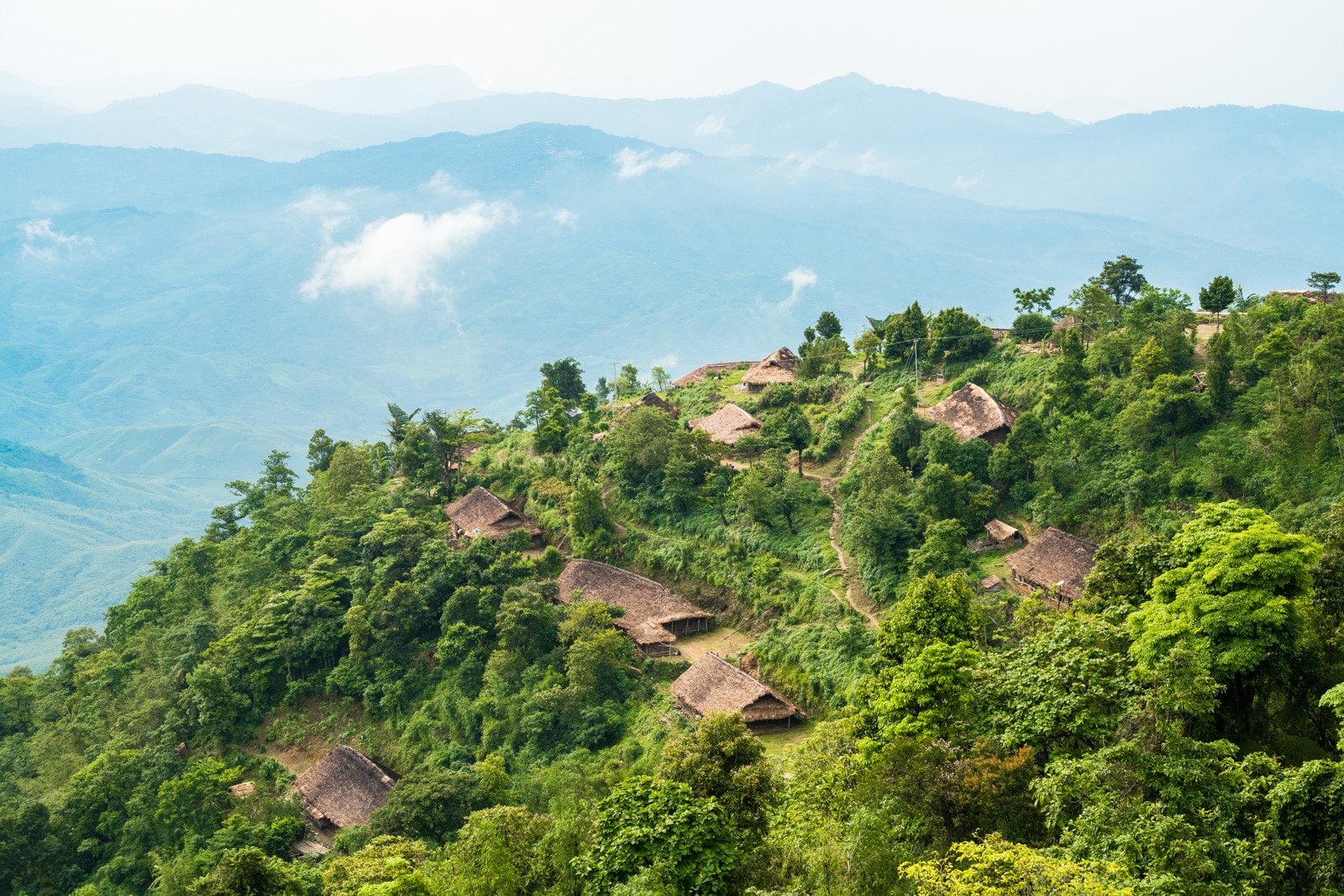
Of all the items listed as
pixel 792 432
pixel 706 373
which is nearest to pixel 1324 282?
pixel 792 432

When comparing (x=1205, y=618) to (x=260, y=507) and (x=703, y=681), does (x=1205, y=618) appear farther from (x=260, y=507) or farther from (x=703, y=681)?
(x=260, y=507)

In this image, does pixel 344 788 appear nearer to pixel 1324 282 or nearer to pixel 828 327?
pixel 828 327

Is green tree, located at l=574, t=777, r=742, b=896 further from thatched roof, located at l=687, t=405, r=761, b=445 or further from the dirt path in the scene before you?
thatched roof, located at l=687, t=405, r=761, b=445

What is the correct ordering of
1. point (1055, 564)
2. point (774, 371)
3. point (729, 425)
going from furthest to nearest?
point (774, 371)
point (729, 425)
point (1055, 564)

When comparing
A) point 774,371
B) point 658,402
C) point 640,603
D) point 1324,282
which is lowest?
point 640,603

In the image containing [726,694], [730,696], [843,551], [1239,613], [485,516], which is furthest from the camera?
[485,516]

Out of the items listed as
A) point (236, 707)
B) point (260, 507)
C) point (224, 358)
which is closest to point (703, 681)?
point (236, 707)

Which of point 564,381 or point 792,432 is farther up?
point 792,432
